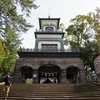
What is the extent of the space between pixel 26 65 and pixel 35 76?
1965 mm

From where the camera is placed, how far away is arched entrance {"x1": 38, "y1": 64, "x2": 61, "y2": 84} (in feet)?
83.7

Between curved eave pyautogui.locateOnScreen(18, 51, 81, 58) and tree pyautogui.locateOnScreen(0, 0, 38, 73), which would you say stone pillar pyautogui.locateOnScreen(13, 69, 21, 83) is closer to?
curved eave pyautogui.locateOnScreen(18, 51, 81, 58)

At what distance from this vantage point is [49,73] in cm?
2597

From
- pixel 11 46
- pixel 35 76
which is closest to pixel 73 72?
pixel 35 76

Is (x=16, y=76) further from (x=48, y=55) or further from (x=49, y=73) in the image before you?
(x=49, y=73)

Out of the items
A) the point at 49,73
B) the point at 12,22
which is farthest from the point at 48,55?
the point at 12,22

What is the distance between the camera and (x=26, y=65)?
899 inches

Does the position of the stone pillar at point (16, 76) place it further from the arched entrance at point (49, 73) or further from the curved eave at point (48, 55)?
the arched entrance at point (49, 73)

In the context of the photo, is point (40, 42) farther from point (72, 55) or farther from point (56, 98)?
point (56, 98)

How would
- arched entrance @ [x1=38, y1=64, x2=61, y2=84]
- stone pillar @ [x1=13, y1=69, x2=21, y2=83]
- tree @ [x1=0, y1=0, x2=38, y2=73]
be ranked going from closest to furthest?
tree @ [x1=0, y1=0, x2=38, y2=73], stone pillar @ [x1=13, y1=69, x2=21, y2=83], arched entrance @ [x1=38, y1=64, x2=61, y2=84]

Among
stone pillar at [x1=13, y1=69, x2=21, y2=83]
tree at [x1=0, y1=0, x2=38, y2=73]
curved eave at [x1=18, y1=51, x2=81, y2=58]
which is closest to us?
tree at [x1=0, y1=0, x2=38, y2=73]

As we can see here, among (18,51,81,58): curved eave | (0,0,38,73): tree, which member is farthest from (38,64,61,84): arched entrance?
(0,0,38,73): tree

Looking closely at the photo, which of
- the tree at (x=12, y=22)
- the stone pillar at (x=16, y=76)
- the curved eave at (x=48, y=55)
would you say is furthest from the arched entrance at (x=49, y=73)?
the tree at (x=12, y=22)

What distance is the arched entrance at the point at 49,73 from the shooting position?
25.5 metres
